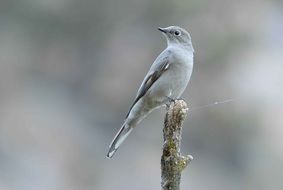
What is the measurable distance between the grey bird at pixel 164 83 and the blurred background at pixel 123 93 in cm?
1080

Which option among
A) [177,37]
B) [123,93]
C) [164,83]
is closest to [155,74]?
[164,83]

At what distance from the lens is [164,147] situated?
486 centimetres

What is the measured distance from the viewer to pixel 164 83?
7641 millimetres

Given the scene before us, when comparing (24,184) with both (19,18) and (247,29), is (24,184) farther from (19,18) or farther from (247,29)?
(247,29)

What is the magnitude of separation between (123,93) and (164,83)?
47.8ft

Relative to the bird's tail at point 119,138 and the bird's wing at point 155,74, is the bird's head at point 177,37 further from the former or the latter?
the bird's tail at point 119,138

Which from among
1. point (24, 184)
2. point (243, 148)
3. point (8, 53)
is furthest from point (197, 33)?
point (24, 184)

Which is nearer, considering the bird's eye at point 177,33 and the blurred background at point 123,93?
the bird's eye at point 177,33

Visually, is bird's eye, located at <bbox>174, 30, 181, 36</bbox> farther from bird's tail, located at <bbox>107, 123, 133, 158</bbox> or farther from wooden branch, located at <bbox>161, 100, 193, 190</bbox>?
wooden branch, located at <bbox>161, 100, 193, 190</bbox>

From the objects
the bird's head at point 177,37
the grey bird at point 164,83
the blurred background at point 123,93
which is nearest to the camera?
the grey bird at point 164,83

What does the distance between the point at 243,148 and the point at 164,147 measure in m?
17.0

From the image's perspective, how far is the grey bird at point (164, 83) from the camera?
7557 mm

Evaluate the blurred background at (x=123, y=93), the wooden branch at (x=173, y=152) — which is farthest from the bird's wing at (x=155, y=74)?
the blurred background at (x=123, y=93)

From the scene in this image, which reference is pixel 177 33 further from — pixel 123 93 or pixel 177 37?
pixel 123 93
